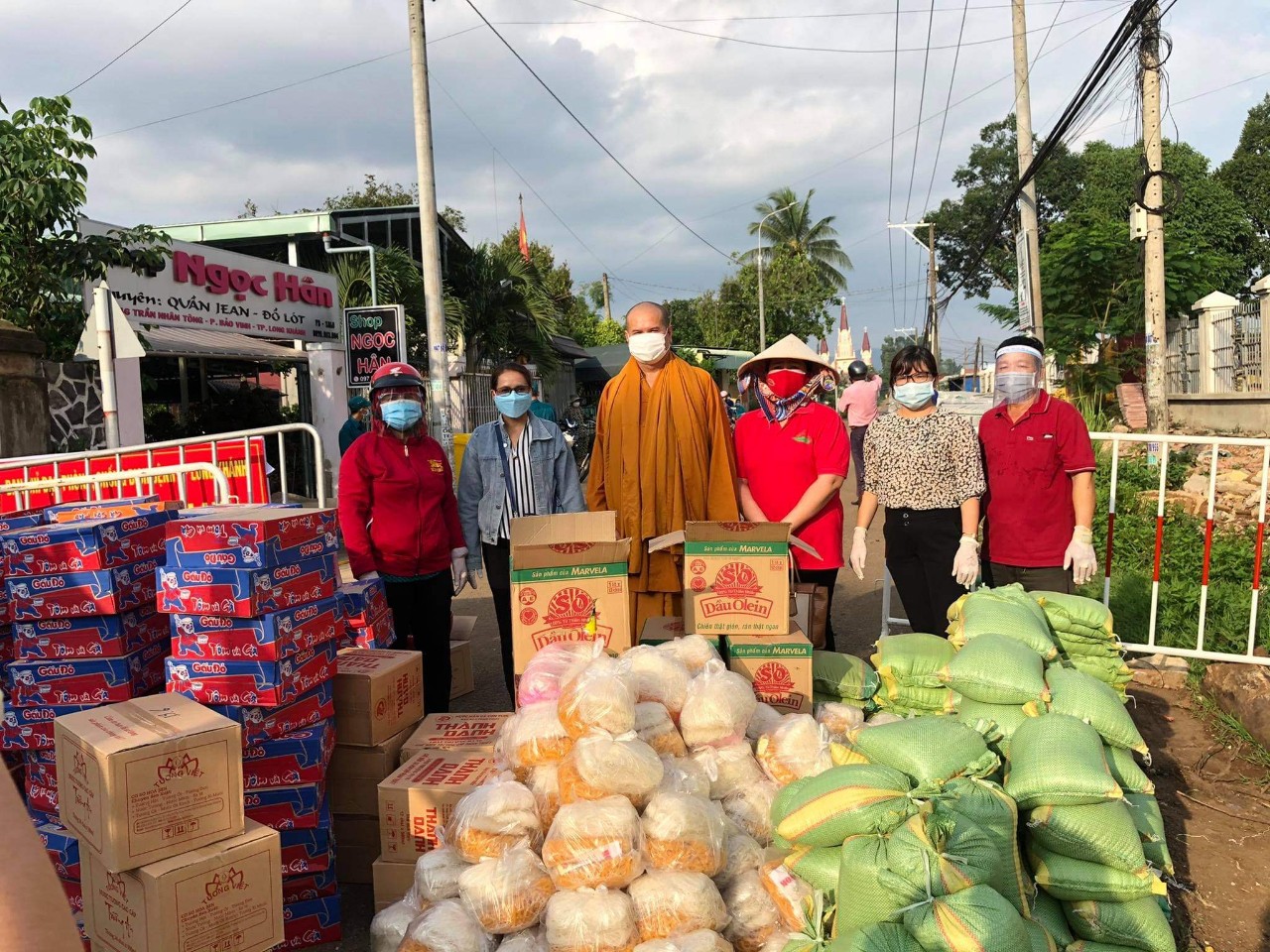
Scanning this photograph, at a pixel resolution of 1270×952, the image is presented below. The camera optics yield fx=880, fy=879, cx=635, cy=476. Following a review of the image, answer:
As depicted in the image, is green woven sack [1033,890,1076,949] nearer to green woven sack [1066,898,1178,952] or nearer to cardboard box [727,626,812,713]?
green woven sack [1066,898,1178,952]

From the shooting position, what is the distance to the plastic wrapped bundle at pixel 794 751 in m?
3.02

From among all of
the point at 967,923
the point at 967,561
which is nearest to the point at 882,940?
the point at 967,923

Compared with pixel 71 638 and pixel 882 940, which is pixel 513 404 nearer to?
pixel 71 638

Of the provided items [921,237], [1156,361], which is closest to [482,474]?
[1156,361]

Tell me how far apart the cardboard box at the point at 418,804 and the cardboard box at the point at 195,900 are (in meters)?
0.53

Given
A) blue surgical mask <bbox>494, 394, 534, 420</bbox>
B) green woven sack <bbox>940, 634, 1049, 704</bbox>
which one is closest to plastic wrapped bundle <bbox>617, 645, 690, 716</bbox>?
green woven sack <bbox>940, 634, 1049, 704</bbox>

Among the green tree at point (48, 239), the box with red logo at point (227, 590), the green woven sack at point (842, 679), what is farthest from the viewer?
the green tree at point (48, 239)

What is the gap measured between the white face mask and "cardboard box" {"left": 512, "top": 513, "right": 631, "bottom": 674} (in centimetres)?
108

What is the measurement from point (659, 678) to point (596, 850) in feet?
2.32

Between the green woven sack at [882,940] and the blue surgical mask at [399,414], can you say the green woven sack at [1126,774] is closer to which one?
the green woven sack at [882,940]

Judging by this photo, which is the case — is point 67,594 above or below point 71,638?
above

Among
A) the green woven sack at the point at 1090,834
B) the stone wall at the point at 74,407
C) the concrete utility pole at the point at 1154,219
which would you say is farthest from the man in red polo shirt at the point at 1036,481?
the concrete utility pole at the point at 1154,219

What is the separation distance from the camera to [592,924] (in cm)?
239

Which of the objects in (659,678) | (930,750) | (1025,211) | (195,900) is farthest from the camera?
(1025,211)
